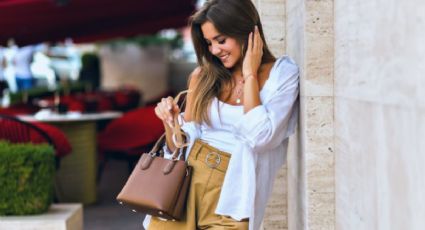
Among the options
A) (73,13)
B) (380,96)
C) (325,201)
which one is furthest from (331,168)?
(73,13)

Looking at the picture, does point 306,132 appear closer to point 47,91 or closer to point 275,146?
point 275,146

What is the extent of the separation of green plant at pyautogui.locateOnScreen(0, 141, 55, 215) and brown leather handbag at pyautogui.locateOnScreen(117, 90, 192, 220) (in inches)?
80.7

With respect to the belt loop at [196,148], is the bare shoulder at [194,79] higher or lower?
higher

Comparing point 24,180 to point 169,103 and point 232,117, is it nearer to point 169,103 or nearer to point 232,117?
point 169,103

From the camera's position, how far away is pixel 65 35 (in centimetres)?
1263

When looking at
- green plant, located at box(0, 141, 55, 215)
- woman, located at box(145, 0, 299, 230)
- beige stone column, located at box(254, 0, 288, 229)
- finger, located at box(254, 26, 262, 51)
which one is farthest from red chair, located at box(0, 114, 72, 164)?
finger, located at box(254, 26, 262, 51)

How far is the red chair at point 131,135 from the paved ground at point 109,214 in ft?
1.44

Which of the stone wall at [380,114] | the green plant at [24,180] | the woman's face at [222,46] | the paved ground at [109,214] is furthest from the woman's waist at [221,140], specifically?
the paved ground at [109,214]

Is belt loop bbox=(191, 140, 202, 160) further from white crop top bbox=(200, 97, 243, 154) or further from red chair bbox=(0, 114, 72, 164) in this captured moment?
red chair bbox=(0, 114, 72, 164)

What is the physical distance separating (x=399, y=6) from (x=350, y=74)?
0.59 meters

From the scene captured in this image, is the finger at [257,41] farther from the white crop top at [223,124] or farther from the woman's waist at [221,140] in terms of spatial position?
the woman's waist at [221,140]

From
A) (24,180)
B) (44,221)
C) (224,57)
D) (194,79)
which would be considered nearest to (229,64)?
(224,57)

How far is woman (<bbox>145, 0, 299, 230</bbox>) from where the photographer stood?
8.51ft

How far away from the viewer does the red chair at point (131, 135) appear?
283 inches
